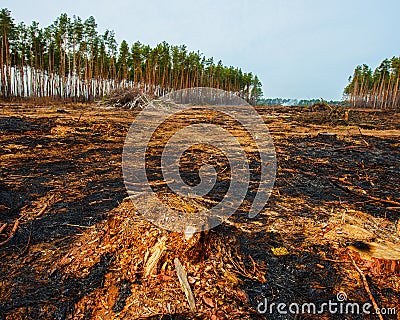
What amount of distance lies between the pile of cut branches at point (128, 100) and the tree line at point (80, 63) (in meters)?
12.6

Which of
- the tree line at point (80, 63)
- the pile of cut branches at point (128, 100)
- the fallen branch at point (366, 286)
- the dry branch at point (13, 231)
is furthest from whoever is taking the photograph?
the tree line at point (80, 63)

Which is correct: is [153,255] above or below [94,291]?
above

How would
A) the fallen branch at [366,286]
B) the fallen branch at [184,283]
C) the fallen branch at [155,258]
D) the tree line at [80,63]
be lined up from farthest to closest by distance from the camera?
the tree line at [80,63] < the fallen branch at [155,258] < the fallen branch at [366,286] < the fallen branch at [184,283]

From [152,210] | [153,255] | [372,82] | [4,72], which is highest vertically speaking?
[372,82]

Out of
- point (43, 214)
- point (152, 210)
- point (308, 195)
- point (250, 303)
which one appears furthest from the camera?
point (308, 195)

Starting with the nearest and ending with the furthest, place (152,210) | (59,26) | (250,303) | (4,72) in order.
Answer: (250,303) < (152,210) < (4,72) < (59,26)

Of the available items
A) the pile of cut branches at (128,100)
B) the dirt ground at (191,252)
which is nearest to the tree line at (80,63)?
the pile of cut branches at (128,100)

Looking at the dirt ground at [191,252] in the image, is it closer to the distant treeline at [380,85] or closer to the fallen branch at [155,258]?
the fallen branch at [155,258]

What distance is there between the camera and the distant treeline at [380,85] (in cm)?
4547

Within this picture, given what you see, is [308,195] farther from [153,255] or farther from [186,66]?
[186,66]

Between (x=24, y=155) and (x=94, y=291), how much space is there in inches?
226

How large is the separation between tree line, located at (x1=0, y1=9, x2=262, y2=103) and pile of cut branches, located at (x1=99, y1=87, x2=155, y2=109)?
12.6m

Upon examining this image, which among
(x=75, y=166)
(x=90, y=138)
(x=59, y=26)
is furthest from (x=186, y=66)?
(x=75, y=166)

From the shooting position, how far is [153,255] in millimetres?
2441
